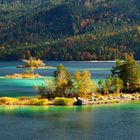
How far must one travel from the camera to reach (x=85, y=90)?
121688 mm

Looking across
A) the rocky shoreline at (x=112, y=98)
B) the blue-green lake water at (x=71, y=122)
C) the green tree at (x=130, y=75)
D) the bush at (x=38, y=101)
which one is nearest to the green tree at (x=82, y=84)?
the rocky shoreline at (x=112, y=98)

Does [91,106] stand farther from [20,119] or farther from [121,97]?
[20,119]

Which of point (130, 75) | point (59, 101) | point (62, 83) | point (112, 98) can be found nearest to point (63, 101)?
point (59, 101)

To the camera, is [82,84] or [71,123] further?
[82,84]

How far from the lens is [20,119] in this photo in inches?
3671

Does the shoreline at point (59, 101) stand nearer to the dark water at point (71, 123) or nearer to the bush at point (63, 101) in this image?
the bush at point (63, 101)

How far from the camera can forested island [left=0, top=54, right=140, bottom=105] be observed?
115188 mm

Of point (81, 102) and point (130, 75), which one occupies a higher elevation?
point (130, 75)

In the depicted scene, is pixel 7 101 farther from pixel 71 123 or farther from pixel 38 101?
pixel 71 123

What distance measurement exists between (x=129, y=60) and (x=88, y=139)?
2422 inches

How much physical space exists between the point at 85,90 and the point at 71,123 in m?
33.1

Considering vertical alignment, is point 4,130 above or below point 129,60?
below

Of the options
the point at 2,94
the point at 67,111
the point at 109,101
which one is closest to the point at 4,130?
the point at 67,111

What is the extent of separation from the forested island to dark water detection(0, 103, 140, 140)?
6567 millimetres
